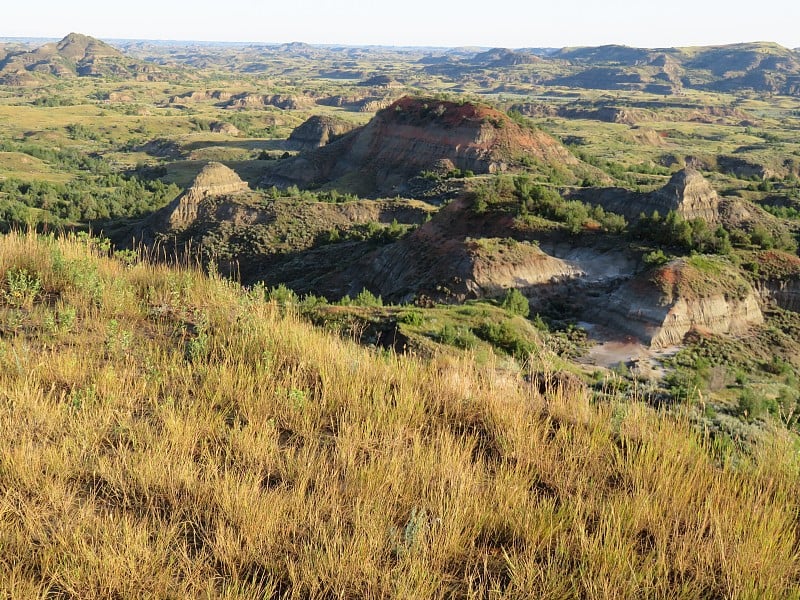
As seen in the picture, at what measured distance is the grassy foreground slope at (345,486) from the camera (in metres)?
3.10

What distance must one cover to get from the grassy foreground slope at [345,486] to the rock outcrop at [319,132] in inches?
2910

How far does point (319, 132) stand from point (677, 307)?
64822 millimetres

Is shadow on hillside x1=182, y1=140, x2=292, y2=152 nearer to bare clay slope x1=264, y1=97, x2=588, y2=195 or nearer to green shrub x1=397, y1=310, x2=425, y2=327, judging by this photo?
bare clay slope x1=264, y1=97, x2=588, y2=195

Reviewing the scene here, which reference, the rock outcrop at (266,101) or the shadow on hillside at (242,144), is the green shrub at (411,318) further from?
the rock outcrop at (266,101)

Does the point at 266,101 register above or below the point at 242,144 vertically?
above

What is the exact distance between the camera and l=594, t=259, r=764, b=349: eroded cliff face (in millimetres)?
21547

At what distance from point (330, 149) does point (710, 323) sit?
5109 cm

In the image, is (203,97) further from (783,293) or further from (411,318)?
(411,318)

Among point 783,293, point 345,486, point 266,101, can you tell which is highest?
point 266,101

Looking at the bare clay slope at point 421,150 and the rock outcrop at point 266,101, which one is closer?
the bare clay slope at point 421,150

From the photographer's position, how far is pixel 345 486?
3820 millimetres

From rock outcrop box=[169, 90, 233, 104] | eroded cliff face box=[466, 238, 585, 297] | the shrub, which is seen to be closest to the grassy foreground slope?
the shrub

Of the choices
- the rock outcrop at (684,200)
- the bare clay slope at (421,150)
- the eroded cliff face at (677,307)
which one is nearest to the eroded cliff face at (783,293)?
the eroded cliff face at (677,307)

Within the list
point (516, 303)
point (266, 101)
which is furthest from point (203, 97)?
point (516, 303)
